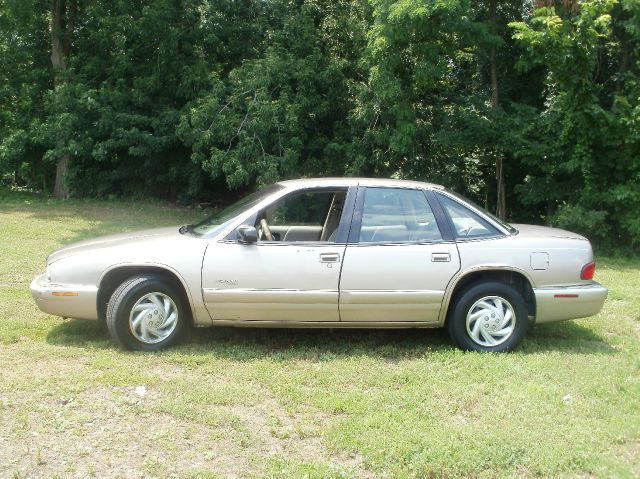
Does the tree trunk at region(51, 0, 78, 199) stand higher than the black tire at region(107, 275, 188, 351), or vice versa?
the tree trunk at region(51, 0, 78, 199)

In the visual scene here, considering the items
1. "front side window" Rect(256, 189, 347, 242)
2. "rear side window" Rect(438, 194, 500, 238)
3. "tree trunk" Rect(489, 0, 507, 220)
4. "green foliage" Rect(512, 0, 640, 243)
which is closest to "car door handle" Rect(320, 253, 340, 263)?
"front side window" Rect(256, 189, 347, 242)

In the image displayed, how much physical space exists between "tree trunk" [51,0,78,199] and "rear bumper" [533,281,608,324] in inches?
605

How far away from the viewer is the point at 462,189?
1579 cm

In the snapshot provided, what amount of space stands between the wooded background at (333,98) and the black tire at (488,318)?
6.51 m

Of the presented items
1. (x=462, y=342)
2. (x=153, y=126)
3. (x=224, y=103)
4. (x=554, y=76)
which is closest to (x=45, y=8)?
(x=153, y=126)

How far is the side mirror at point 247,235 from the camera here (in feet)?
19.7

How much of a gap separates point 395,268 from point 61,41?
1634cm

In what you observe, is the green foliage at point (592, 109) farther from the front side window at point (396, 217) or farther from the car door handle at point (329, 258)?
the car door handle at point (329, 258)

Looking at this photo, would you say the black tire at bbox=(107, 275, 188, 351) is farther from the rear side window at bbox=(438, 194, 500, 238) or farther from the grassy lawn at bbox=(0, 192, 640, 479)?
the rear side window at bbox=(438, 194, 500, 238)

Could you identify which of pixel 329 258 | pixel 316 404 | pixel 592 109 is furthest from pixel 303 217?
pixel 592 109

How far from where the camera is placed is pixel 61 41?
1927 cm

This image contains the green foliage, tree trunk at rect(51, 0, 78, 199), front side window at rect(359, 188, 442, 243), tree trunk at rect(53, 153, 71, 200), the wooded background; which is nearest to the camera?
front side window at rect(359, 188, 442, 243)

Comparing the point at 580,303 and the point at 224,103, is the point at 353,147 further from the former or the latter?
the point at 580,303

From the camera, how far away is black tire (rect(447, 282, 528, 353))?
620 cm
